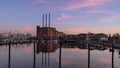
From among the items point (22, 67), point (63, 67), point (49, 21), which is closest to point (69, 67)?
point (63, 67)

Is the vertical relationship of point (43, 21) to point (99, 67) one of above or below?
above

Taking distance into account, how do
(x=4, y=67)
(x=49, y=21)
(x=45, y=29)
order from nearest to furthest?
(x=4, y=67)
(x=49, y=21)
(x=45, y=29)

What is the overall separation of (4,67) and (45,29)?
518 feet

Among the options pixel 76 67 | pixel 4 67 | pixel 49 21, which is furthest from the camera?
pixel 49 21

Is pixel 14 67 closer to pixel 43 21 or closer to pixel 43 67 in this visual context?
pixel 43 67

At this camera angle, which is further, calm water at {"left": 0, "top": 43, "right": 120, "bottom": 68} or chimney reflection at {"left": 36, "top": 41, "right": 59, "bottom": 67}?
chimney reflection at {"left": 36, "top": 41, "right": 59, "bottom": 67}

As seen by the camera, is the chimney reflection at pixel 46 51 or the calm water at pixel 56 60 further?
the chimney reflection at pixel 46 51

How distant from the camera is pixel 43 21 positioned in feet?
582

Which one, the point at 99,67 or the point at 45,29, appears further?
the point at 45,29

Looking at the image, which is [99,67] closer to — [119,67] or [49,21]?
[119,67]

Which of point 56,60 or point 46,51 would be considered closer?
point 56,60

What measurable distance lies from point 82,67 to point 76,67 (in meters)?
1.01

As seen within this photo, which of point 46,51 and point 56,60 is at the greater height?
point 56,60

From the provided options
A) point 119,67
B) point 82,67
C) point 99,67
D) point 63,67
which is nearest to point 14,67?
→ point 63,67
